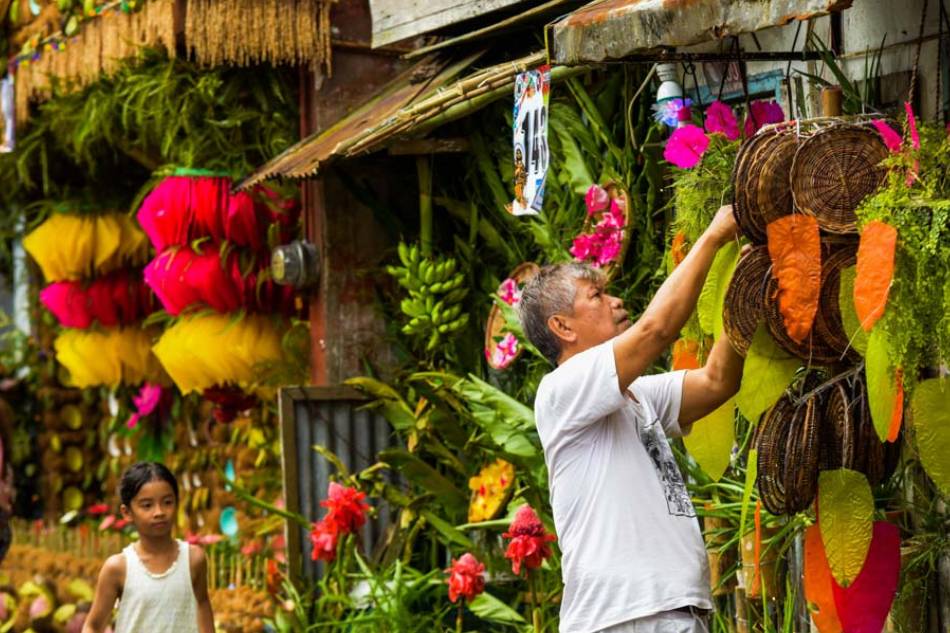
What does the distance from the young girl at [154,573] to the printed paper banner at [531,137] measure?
1.69 metres

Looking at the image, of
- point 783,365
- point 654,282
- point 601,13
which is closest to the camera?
point 783,365

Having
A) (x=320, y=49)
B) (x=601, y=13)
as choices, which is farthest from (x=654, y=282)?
(x=320, y=49)

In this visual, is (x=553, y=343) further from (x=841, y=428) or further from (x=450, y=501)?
(x=450, y=501)

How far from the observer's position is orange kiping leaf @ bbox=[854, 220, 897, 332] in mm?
3500

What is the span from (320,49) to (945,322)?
525 cm

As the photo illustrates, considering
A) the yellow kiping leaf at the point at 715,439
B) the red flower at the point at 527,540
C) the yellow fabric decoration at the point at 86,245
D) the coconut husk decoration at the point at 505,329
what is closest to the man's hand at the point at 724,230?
the yellow kiping leaf at the point at 715,439

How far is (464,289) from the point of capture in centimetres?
782

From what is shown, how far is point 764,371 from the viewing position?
3838 mm

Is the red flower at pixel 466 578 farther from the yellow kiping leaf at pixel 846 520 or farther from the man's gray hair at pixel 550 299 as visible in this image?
the yellow kiping leaf at pixel 846 520

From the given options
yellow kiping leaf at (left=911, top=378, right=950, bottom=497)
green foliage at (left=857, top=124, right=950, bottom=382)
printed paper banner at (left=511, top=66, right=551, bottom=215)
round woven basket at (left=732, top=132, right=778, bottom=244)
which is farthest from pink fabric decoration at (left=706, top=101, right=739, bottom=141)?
yellow kiping leaf at (left=911, top=378, right=950, bottom=497)

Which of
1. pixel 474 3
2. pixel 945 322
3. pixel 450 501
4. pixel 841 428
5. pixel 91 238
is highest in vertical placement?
pixel 474 3

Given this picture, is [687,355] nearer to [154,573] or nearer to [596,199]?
[596,199]

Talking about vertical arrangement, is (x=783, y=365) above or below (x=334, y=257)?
below

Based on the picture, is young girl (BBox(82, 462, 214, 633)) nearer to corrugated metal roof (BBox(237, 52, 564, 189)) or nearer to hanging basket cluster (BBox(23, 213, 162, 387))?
corrugated metal roof (BBox(237, 52, 564, 189))
